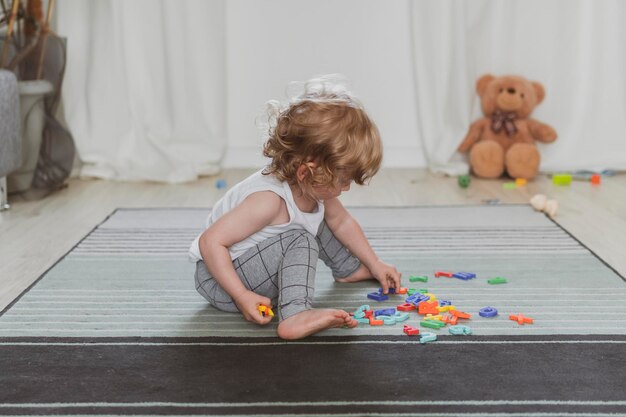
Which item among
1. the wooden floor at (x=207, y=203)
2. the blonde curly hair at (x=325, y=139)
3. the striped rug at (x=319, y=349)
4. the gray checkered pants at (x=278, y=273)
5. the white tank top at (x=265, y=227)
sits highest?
the blonde curly hair at (x=325, y=139)

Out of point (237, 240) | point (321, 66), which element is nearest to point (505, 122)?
point (321, 66)

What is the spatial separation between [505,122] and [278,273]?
1.78 meters

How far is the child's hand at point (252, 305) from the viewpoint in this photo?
1.50 metres

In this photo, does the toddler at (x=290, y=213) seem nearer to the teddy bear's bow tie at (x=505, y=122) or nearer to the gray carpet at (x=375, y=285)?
the gray carpet at (x=375, y=285)

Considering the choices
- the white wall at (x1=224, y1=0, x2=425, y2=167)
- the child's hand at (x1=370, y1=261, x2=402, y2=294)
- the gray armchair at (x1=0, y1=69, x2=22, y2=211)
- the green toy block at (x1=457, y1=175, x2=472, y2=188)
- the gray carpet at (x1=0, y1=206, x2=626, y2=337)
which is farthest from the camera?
the white wall at (x1=224, y1=0, x2=425, y2=167)

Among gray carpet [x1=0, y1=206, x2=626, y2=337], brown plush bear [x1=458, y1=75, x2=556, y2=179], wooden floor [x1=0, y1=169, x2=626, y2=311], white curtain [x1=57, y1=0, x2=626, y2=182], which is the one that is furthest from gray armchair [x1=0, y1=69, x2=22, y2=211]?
brown plush bear [x1=458, y1=75, x2=556, y2=179]

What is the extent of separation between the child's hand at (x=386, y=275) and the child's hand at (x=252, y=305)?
0.29 metres

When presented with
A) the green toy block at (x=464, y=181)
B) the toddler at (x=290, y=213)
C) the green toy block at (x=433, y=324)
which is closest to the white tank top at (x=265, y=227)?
the toddler at (x=290, y=213)

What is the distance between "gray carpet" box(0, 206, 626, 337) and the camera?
154 centimetres

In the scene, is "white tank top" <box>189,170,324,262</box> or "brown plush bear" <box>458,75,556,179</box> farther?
"brown plush bear" <box>458,75,556,179</box>

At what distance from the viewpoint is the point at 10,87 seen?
2.49 meters

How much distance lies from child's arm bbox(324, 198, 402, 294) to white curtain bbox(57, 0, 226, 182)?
4.59ft

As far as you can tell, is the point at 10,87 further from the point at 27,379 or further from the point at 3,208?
the point at 27,379

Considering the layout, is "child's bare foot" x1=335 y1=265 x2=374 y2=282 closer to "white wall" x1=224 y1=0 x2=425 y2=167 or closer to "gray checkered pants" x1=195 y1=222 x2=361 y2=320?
"gray checkered pants" x1=195 y1=222 x2=361 y2=320
